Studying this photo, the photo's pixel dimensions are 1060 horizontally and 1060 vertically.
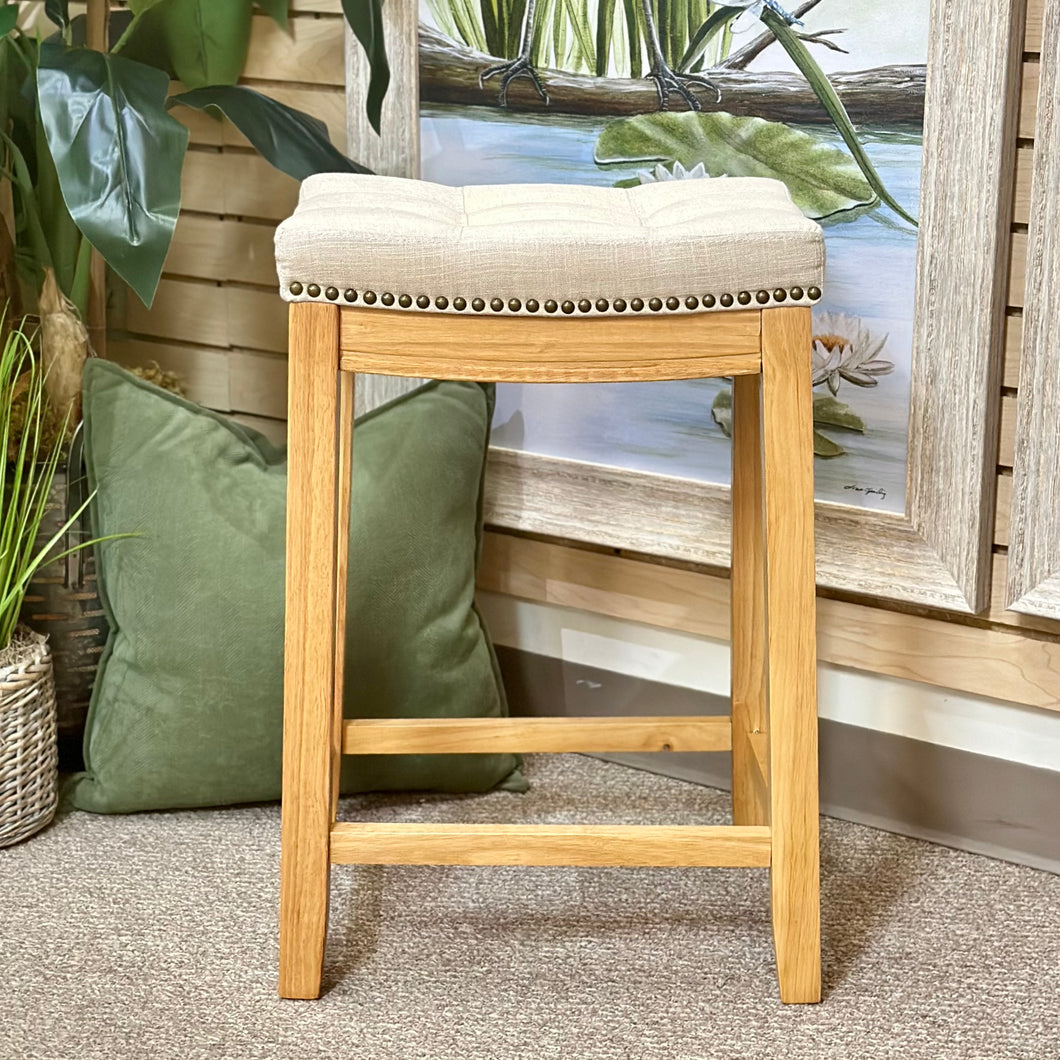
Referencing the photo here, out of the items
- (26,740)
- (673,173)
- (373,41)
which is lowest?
(26,740)

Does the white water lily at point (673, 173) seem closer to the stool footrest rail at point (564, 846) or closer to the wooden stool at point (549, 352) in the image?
the wooden stool at point (549, 352)

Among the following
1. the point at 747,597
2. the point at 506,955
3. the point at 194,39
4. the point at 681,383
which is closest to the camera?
the point at 506,955

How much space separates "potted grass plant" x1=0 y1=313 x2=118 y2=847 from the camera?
53.2 inches

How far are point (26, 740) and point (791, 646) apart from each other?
0.79 metres

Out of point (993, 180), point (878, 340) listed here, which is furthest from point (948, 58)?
point (878, 340)

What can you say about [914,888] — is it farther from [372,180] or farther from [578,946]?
[372,180]

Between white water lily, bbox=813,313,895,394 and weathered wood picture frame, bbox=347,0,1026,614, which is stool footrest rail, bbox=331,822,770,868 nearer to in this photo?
weathered wood picture frame, bbox=347,0,1026,614

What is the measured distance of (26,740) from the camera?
54.1 inches

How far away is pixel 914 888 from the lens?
134 centimetres

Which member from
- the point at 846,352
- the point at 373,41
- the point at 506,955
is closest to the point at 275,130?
the point at 373,41

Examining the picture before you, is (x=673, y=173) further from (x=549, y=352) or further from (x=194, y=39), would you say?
(x=194, y=39)

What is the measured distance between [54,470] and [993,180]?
1004 mm

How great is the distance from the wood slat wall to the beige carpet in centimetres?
23
